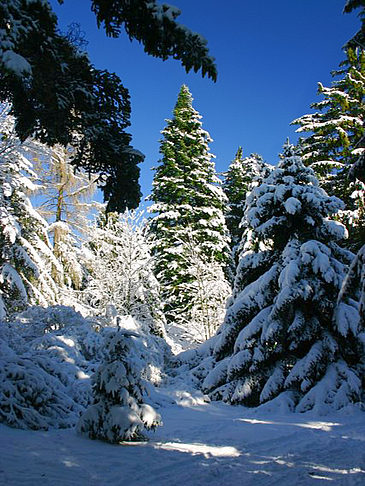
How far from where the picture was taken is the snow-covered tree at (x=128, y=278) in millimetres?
16312

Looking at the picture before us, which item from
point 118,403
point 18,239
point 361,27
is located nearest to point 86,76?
point 361,27

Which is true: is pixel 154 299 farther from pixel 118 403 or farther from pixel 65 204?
pixel 118 403

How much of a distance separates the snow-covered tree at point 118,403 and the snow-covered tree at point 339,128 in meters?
12.8

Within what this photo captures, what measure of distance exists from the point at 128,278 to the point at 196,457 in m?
12.1

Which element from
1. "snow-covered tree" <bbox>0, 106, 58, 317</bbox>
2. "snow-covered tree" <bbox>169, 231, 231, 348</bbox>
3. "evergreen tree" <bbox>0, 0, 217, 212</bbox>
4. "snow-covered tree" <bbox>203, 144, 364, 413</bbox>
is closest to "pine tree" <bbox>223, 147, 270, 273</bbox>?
"snow-covered tree" <bbox>169, 231, 231, 348</bbox>

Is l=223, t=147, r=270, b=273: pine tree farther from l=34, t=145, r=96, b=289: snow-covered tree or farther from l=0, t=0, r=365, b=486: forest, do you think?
l=34, t=145, r=96, b=289: snow-covered tree

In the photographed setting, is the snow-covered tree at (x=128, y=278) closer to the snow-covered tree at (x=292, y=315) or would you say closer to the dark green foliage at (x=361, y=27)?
Answer: the snow-covered tree at (x=292, y=315)

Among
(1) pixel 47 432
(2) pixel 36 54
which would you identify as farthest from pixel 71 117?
(1) pixel 47 432

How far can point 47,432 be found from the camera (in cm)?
525

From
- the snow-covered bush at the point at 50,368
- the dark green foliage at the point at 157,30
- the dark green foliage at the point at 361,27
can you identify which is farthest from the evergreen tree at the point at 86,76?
the snow-covered bush at the point at 50,368

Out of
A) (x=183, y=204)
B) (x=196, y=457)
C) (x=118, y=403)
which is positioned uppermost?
(x=183, y=204)

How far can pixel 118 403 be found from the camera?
206 inches

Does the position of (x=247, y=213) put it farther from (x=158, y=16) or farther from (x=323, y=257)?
(x=158, y=16)

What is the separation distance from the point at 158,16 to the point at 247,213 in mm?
7510
